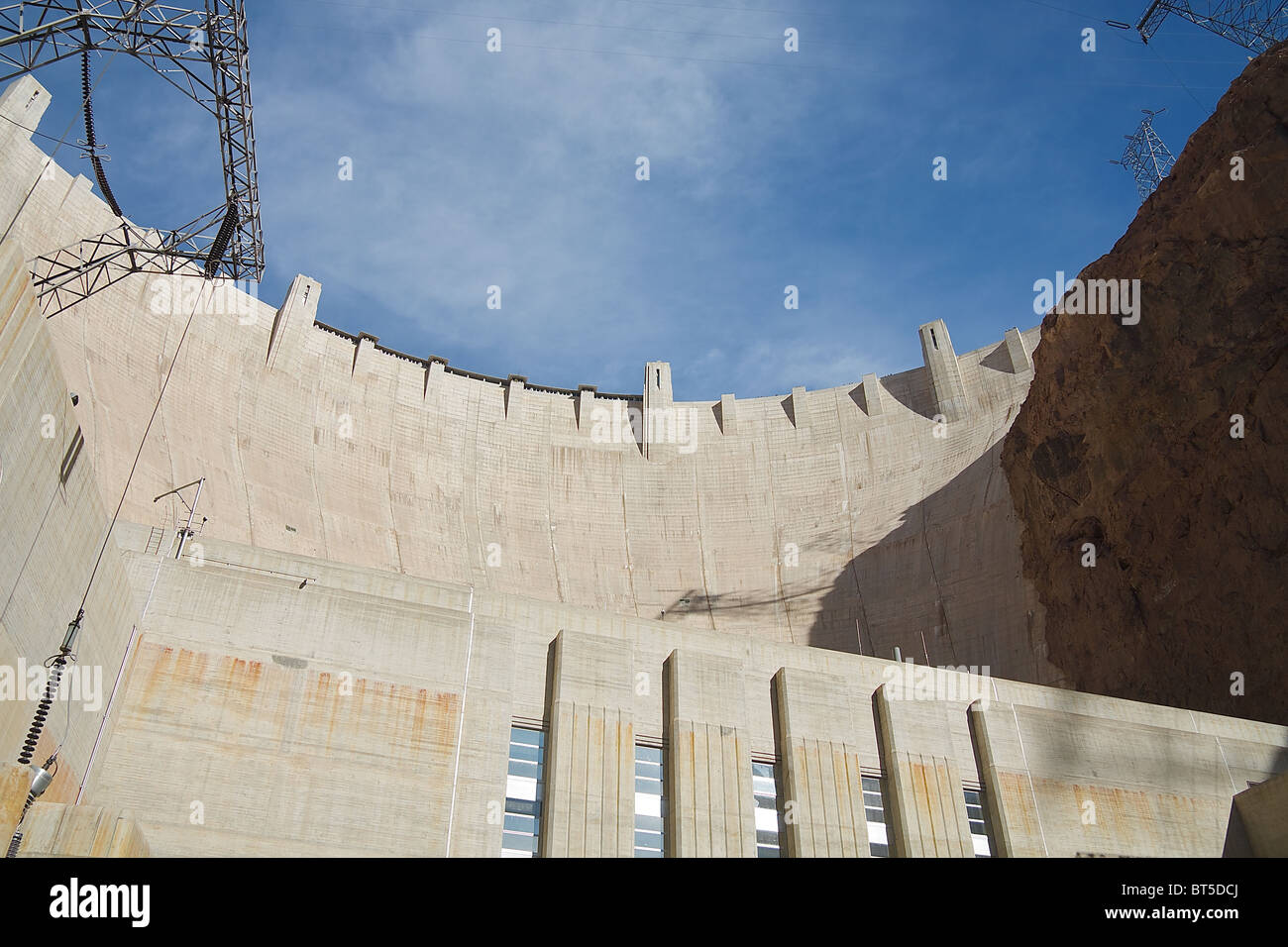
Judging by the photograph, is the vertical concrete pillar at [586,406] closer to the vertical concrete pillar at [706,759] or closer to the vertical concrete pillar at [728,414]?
the vertical concrete pillar at [728,414]

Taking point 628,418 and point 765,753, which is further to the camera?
point 628,418

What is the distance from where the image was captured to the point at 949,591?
116 ft

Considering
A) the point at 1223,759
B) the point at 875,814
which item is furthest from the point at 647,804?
the point at 1223,759

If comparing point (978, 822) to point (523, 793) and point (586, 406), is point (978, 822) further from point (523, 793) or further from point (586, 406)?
point (586, 406)

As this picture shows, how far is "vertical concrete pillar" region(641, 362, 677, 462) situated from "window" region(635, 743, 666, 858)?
25014 millimetres

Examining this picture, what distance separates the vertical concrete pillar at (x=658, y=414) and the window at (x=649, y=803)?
82.1ft

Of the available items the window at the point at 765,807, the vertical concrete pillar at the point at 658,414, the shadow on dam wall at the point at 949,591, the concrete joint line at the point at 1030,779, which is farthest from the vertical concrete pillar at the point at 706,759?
the vertical concrete pillar at the point at 658,414

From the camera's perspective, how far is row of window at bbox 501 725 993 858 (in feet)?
53.7

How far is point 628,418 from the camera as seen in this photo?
43.3 meters

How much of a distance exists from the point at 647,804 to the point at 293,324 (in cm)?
2698

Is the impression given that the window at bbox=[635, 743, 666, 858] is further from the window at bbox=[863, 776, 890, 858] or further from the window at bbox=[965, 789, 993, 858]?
the window at bbox=[965, 789, 993, 858]
